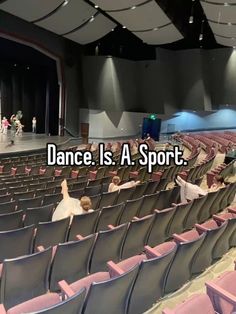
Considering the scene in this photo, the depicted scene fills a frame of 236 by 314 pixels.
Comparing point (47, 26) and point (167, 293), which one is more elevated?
point (47, 26)

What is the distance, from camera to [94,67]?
65.6 feet

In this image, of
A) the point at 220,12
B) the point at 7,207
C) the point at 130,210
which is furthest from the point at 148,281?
the point at 220,12

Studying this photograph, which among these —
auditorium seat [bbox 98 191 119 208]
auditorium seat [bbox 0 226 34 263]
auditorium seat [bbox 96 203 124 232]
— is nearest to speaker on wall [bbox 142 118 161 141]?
auditorium seat [bbox 98 191 119 208]

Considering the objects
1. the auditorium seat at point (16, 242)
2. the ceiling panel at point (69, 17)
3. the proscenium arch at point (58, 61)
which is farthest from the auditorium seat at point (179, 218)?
the proscenium arch at point (58, 61)

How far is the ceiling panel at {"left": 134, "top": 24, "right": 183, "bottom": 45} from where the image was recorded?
1605cm

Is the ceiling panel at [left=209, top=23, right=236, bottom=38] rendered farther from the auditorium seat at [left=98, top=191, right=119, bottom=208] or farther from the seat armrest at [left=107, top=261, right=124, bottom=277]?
the seat armrest at [left=107, top=261, right=124, bottom=277]

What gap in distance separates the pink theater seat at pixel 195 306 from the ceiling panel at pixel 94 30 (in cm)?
1477

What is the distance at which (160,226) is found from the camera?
13.6ft

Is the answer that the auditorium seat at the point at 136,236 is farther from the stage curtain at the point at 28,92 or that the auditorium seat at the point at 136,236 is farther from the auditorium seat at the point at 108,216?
the stage curtain at the point at 28,92

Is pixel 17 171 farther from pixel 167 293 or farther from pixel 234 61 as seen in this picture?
pixel 234 61

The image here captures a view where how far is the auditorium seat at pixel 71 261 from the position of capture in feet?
9.76

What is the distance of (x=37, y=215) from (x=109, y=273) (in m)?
1.93

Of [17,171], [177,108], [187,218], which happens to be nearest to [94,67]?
[177,108]

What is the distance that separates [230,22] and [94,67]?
8073 millimetres
